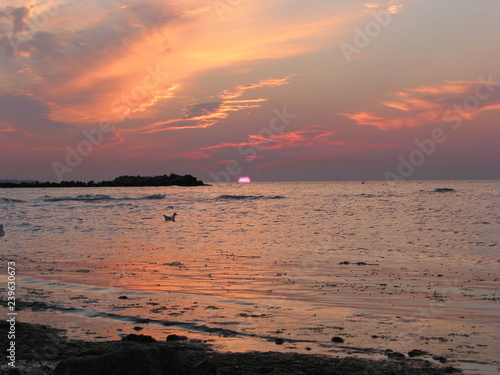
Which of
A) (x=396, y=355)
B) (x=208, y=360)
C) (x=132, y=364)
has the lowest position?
(x=396, y=355)

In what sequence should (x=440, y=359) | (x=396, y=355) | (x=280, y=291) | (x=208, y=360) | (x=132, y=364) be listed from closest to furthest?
(x=132, y=364)
(x=208, y=360)
(x=440, y=359)
(x=396, y=355)
(x=280, y=291)

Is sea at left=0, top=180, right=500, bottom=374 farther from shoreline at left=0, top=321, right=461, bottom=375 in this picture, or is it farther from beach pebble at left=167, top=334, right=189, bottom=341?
shoreline at left=0, top=321, right=461, bottom=375

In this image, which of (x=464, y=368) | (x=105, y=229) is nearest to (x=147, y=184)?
(x=105, y=229)

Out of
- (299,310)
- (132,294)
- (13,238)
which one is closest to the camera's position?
(299,310)

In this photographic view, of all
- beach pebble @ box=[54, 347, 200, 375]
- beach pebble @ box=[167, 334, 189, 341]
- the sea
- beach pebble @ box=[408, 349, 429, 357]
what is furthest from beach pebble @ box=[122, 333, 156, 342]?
beach pebble @ box=[408, 349, 429, 357]

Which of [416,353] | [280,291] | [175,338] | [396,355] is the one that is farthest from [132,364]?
[280,291]

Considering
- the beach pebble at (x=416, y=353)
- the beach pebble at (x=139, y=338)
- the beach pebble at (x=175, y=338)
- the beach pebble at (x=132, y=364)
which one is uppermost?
the beach pebble at (x=132, y=364)

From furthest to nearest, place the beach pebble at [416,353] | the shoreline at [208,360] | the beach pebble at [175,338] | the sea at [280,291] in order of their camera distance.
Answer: the sea at [280,291] → the beach pebble at [175,338] → the beach pebble at [416,353] → the shoreline at [208,360]

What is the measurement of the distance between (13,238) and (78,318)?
1883 centimetres

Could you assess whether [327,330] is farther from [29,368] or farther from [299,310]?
[29,368]

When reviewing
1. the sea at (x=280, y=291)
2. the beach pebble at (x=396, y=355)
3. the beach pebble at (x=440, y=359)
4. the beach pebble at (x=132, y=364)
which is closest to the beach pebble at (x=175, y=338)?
the sea at (x=280, y=291)

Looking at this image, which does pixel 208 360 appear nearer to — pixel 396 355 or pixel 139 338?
pixel 139 338

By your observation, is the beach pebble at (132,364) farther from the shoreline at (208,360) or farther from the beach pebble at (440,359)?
the beach pebble at (440,359)

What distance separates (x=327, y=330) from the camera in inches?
345
